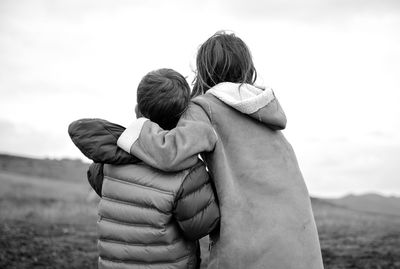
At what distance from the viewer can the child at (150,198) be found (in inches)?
93.0

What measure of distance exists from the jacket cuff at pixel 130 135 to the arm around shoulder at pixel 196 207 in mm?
320

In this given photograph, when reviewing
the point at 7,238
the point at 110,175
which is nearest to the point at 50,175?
the point at 7,238

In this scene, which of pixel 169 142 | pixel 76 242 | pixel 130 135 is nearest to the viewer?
pixel 169 142

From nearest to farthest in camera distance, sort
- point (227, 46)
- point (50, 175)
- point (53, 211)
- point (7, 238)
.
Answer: point (227, 46) < point (7, 238) < point (53, 211) < point (50, 175)

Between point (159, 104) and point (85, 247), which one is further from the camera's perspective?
point (85, 247)

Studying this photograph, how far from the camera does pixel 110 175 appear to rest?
2506 mm

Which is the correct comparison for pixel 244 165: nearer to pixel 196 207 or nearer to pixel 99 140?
pixel 196 207

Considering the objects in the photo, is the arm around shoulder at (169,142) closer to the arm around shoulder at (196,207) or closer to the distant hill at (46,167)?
the arm around shoulder at (196,207)

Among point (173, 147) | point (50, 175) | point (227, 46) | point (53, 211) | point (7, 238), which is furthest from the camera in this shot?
point (50, 175)

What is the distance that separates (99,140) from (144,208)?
42 cm

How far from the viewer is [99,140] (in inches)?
97.5

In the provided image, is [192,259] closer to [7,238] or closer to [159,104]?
[159,104]

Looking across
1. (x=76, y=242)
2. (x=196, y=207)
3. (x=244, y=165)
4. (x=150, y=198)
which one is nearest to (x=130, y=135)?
(x=150, y=198)

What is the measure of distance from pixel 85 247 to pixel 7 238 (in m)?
1.15
